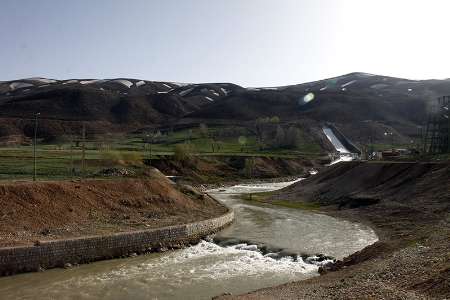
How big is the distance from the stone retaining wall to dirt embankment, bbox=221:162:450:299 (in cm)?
1305

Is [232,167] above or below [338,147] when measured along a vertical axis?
below

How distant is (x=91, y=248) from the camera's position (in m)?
33.5

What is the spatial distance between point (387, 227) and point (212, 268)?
752 inches

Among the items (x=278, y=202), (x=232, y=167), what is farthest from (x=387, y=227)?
(x=232, y=167)

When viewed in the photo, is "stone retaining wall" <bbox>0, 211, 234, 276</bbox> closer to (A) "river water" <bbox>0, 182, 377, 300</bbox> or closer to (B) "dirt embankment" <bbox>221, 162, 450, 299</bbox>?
(A) "river water" <bbox>0, 182, 377, 300</bbox>

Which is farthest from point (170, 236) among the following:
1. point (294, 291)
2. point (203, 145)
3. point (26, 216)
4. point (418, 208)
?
point (203, 145)

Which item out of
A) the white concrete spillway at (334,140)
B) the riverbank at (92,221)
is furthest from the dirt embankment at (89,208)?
the white concrete spillway at (334,140)

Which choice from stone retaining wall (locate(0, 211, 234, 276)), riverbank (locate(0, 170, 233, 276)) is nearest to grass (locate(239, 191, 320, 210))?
riverbank (locate(0, 170, 233, 276))

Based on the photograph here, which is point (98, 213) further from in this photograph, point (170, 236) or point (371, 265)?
point (371, 265)

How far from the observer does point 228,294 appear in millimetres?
25344

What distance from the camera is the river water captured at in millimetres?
26953

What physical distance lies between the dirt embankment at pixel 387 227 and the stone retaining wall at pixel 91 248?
13053 millimetres

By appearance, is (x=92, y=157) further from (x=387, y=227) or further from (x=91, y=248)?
(x=387, y=227)

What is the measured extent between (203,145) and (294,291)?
123m
